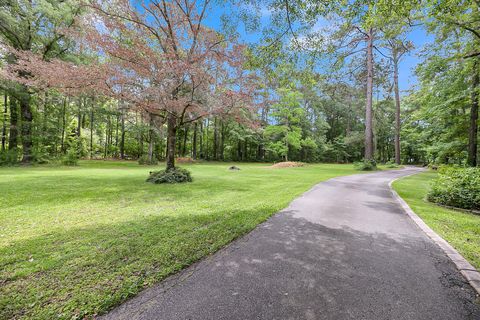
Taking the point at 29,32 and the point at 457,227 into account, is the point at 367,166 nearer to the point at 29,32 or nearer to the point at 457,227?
the point at 457,227

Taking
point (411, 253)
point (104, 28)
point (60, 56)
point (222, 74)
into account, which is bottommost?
→ point (411, 253)

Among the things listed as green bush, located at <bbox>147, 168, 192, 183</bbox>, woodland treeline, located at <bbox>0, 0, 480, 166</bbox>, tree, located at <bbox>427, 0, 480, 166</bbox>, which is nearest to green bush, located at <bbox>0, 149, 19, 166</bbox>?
woodland treeline, located at <bbox>0, 0, 480, 166</bbox>

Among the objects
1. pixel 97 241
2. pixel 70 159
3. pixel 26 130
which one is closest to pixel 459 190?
pixel 97 241

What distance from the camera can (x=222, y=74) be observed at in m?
8.63

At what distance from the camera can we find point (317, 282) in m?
2.32

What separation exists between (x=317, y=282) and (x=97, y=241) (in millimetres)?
3188

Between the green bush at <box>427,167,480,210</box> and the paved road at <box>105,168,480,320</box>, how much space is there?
3.30 metres

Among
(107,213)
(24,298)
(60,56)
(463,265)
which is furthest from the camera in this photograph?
(60,56)

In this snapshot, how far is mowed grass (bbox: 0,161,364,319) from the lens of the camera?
1.99 meters

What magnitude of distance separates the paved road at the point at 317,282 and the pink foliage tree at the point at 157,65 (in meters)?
6.31

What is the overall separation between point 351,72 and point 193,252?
15521 mm

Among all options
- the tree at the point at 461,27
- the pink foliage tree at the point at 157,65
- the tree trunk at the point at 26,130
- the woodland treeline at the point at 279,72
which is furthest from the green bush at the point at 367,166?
the tree trunk at the point at 26,130

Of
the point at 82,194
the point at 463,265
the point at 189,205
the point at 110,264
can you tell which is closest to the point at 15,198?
the point at 82,194

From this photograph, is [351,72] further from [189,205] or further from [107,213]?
[107,213]
